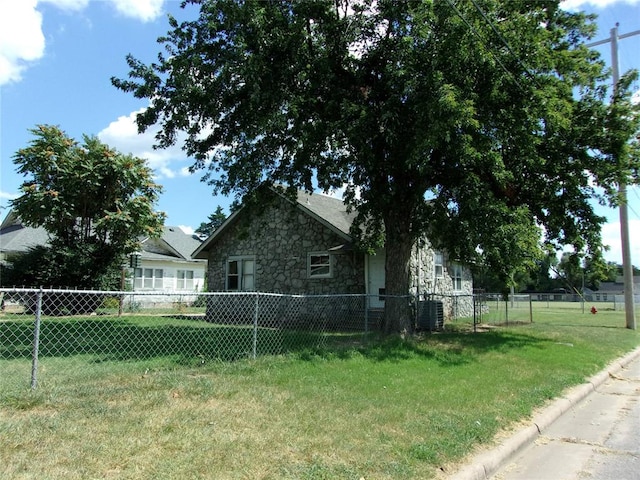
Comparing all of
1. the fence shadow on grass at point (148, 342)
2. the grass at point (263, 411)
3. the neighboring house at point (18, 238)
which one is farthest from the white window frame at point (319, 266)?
the neighboring house at point (18, 238)

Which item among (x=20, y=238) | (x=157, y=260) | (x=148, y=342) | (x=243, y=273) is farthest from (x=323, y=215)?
(x=20, y=238)

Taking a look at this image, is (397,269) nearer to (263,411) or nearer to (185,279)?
(263,411)

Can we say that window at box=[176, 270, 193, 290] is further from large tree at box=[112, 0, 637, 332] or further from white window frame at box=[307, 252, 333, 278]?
large tree at box=[112, 0, 637, 332]

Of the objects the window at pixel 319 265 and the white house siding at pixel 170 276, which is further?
the white house siding at pixel 170 276

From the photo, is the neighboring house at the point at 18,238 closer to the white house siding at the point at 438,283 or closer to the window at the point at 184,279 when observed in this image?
the window at the point at 184,279

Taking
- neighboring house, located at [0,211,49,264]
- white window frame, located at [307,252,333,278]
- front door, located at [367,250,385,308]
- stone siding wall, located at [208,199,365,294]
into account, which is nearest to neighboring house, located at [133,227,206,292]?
neighboring house, located at [0,211,49,264]

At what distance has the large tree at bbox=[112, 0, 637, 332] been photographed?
9945 mm

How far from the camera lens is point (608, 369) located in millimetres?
10445

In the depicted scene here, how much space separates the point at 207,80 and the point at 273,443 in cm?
816

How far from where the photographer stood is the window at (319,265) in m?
18.3

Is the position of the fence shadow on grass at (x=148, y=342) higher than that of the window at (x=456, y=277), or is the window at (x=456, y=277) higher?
the window at (x=456, y=277)

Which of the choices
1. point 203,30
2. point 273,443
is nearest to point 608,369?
point 273,443

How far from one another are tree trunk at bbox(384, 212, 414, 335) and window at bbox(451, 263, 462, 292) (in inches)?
405

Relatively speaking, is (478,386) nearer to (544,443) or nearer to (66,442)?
(544,443)
